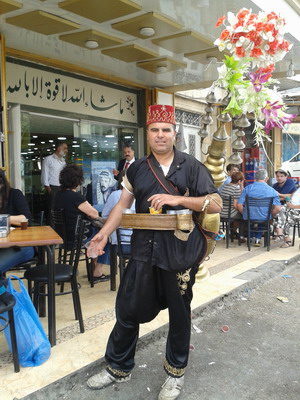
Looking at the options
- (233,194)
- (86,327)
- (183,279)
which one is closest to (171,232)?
(183,279)

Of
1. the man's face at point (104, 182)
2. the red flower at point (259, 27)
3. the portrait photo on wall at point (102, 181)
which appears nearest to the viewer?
the red flower at point (259, 27)

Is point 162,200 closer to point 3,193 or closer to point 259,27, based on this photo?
point 259,27

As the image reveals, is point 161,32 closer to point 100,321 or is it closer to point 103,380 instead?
point 100,321

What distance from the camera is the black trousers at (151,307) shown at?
8.00 feet

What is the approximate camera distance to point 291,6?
608cm

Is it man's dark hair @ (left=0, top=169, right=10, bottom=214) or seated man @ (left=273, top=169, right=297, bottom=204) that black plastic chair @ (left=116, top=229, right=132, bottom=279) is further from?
seated man @ (left=273, top=169, right=297, bottom=204)

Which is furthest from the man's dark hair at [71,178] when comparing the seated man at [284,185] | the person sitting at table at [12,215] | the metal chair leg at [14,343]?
the seated man at [284,185]

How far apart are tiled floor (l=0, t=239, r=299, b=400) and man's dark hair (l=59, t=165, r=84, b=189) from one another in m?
1.27

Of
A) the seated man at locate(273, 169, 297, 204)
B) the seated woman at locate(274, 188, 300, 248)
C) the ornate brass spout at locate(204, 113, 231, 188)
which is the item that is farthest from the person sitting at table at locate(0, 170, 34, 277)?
the seated man at locate(273, 169, 297, 204)

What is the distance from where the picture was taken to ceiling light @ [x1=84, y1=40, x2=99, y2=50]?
20.6 feet

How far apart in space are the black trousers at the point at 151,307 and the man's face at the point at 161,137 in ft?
2.45

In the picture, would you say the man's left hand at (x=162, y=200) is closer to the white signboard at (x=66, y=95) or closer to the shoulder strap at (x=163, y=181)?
the shoulder strap at (x=163, y=181)

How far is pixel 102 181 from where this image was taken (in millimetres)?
9203

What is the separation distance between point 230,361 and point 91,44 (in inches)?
209
